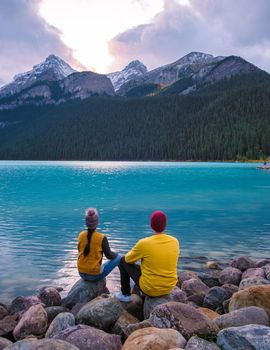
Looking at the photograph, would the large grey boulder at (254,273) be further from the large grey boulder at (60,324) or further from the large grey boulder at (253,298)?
the large grey boulder at (60,324)

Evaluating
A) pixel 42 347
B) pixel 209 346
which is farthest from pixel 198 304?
pixel 42 347

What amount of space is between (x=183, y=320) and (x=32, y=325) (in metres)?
3.73

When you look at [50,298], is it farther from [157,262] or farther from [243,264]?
[243,264]

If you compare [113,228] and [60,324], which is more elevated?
[60,324]

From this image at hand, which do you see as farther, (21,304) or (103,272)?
(21,304)

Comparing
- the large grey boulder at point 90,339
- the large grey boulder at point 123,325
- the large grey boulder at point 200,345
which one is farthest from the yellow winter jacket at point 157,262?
the large grey boulder at point 200,345

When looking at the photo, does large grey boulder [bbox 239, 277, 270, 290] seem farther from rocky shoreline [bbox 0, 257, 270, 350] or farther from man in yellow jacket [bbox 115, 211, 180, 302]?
man in yellow jacket [bbox 115, 211, 180, 302]

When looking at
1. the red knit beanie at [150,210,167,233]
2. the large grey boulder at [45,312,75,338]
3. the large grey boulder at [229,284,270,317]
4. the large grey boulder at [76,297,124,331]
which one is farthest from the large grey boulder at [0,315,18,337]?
the large grey boulder at [229,284,270,317]

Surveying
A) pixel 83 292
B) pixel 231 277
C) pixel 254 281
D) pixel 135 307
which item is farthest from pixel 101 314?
pixel 231 277

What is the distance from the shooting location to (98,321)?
8.70 meters

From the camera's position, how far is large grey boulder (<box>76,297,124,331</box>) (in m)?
8.71

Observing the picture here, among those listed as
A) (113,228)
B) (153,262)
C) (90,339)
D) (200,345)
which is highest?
(153,262)

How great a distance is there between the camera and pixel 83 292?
11219mm

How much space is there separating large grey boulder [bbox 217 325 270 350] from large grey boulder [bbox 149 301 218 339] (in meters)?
0.66
